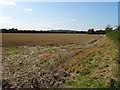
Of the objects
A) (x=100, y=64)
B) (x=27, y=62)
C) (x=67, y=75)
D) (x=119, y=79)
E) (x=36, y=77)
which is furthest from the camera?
(x=27, y=62)

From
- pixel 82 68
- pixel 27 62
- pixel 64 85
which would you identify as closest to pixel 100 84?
pixel 64 85

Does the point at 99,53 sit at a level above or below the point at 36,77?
above

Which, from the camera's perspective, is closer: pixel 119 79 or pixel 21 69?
pixel 119 79

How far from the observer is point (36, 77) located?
765 inches

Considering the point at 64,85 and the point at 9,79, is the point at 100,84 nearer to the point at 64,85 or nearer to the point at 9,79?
the point at 64,85

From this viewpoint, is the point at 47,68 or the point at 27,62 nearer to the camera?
the point at 47,68

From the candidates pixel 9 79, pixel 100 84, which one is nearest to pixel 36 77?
pixel 9 79

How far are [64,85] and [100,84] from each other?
305 centimetres

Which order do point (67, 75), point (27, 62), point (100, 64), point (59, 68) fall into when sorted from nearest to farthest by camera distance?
1. point (100, 64)
2. point (67, 75)
3. point (59, 68)
4. point (27, 62)

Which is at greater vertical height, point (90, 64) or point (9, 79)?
point (90, 64)

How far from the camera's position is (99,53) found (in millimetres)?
19969

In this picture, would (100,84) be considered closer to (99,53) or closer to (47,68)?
(99,53)

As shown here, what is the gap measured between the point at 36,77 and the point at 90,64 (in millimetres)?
3826

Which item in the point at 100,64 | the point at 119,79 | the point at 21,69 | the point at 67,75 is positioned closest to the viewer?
the point at 119,79
